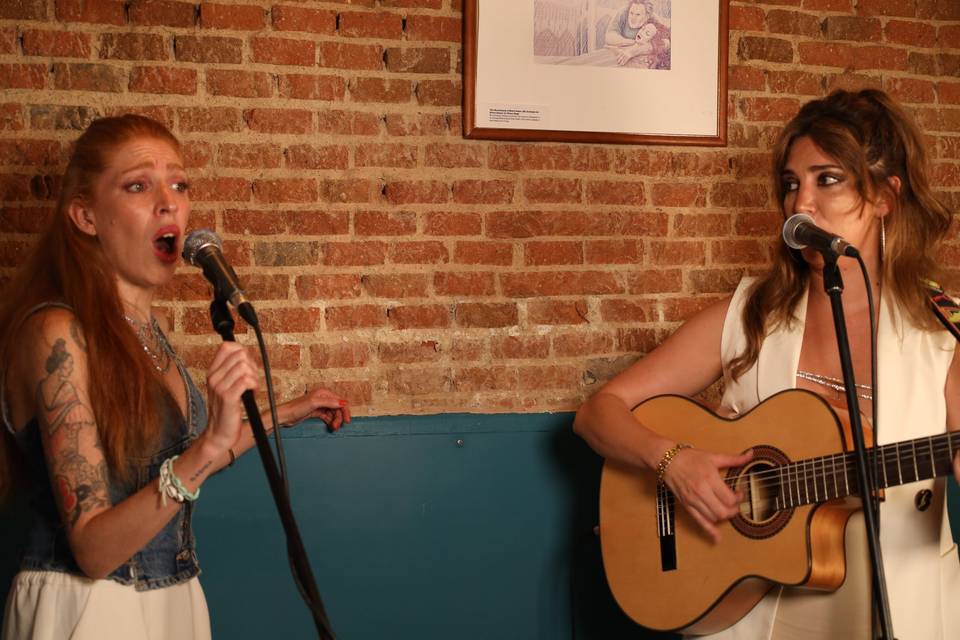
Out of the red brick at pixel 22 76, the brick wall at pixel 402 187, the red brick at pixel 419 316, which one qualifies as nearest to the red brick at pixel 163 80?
the brick wall at pixel 402 187

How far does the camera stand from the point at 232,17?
284cm

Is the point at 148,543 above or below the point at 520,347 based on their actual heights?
below

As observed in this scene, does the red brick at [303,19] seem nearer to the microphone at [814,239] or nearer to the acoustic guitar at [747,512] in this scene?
the acoustic guitar at [747,512]

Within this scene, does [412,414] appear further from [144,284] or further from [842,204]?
[842,204]

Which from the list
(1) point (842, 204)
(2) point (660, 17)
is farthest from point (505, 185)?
(1) point (842, 204)

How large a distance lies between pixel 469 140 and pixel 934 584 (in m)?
1.78

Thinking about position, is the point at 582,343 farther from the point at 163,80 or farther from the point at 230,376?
the point at 230,376

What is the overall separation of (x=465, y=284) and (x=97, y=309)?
1251 mm

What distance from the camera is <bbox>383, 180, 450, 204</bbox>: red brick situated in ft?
9.76

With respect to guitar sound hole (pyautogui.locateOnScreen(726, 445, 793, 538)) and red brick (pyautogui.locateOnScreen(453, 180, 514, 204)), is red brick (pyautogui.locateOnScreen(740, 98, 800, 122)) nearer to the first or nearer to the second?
red brick (pyautogui.locateOnScreen(453, 180, 514, 204))

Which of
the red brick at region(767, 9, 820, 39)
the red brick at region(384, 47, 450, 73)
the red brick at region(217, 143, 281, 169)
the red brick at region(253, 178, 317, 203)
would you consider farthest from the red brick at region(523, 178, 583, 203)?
the red brick at region(767, 9, 820, 39)

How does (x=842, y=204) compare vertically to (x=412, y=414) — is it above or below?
above

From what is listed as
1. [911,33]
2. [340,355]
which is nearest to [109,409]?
[340,355]

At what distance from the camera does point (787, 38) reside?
329 cm
